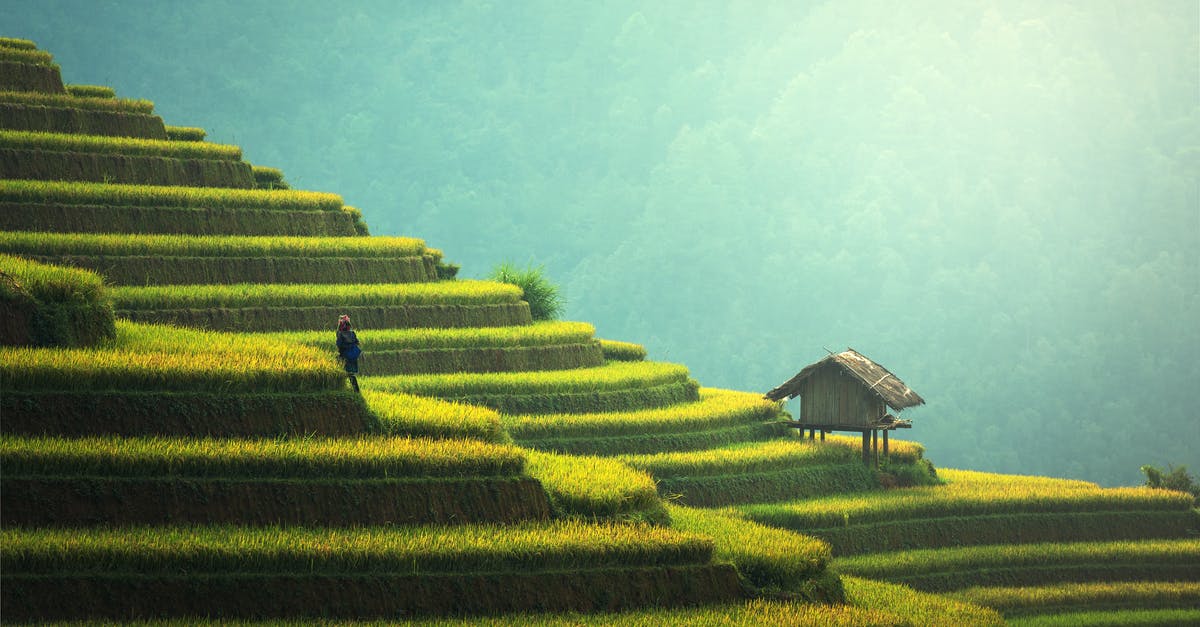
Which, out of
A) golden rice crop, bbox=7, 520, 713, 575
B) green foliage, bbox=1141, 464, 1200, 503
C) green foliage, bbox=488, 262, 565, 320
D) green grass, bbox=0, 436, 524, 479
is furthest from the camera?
green foliage, bbox=488, 262, 565, 320

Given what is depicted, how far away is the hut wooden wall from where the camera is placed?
33.5 m

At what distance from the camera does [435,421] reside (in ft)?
68.9

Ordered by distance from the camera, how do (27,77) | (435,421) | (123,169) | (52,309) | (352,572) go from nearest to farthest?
(352,572), (52,309), (435,421), (123,169), (27,77)

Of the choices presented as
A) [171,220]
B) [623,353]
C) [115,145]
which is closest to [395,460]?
[171,220]

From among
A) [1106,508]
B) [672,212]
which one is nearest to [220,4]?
[672,212]

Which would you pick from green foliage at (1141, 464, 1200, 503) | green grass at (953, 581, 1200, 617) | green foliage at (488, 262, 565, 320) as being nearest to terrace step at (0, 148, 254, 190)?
green foliage at (488, 262, 565, 320)

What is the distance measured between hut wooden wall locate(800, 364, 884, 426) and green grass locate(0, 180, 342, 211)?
42.5 ft

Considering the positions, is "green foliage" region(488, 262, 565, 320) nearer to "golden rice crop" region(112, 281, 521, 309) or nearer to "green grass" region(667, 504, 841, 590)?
"golden rice crop" region(112, 281, 521, 309)

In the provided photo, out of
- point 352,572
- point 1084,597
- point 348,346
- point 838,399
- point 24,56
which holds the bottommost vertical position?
point 1084,597

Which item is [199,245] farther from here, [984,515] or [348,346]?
[984,515]

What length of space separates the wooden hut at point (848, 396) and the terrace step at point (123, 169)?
14.9 meters

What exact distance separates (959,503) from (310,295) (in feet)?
52.3

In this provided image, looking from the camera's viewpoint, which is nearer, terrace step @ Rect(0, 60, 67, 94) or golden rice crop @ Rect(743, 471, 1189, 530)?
golden rice crop @ Rect(743, 471, 1189, 530)

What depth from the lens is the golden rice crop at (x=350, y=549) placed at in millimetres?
15984
